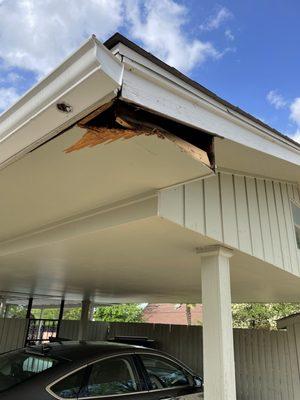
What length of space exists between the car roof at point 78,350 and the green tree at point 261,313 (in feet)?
47.6

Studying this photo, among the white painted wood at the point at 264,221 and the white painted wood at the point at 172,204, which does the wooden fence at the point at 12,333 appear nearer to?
the white painted wood at the point at 264,221

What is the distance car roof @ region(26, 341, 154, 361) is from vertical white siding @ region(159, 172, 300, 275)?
2.23m

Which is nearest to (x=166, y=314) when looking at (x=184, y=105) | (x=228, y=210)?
(x=228, y=210)

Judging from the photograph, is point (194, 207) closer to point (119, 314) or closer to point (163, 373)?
point (163, 373)

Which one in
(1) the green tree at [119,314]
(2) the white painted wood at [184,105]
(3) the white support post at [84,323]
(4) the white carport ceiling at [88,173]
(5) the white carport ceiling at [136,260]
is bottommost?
(3) the white support post at [84,323]

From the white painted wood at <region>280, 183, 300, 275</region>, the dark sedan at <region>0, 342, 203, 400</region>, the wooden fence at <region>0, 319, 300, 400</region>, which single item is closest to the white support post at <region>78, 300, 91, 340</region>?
the wooden fence at <region>0, 319, 300, 400</region>

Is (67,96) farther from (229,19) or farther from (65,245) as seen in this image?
(229,19)

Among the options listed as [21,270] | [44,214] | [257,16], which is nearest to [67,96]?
[44,214]

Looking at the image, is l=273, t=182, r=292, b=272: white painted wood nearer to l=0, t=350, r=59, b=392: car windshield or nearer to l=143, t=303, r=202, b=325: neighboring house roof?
l=0, t=350, r=59, b=392: car windshield

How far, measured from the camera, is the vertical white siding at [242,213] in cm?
283

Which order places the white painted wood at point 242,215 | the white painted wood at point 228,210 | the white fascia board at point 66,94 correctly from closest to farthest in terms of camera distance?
the white fascia board at point 66,94 < the white painted wood at point 228,210 < the white painted wood at point 242,215

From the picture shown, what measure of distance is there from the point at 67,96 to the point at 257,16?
631 cm

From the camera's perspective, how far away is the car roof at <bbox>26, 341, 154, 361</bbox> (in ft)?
13.7

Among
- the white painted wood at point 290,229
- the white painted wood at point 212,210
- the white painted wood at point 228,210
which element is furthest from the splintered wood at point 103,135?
the white painted wood at point 290,229
